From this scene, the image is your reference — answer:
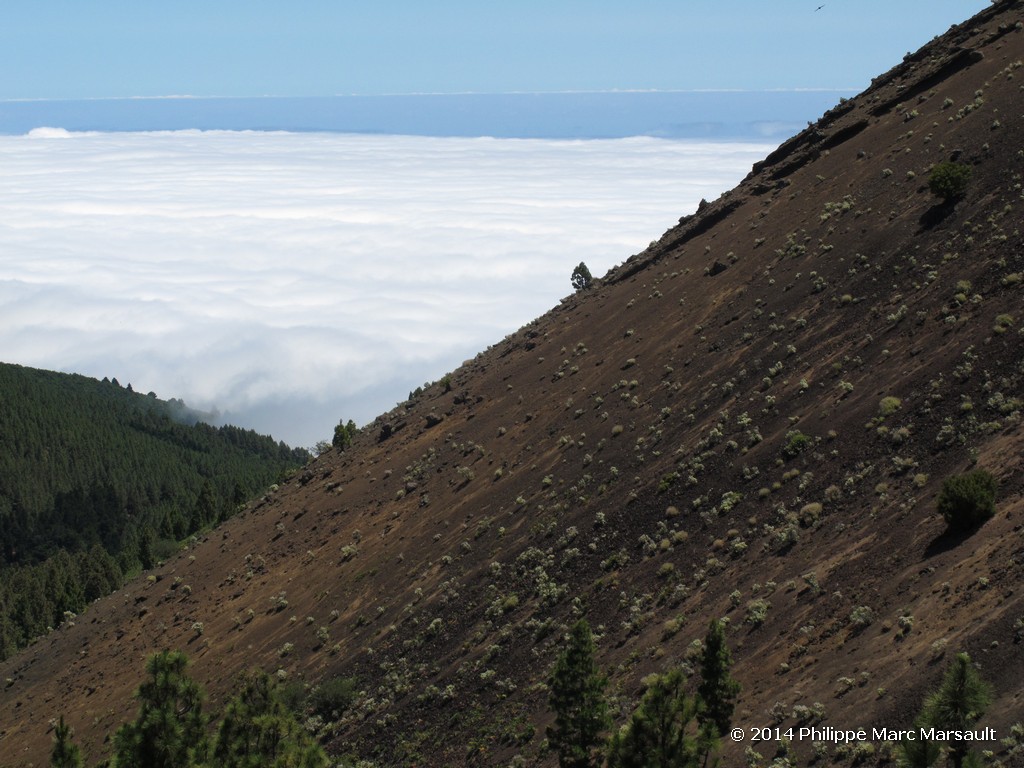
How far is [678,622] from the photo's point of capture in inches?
1093

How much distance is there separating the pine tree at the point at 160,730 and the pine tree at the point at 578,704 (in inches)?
293

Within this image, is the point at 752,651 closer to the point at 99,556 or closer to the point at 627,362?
the point at 627,362

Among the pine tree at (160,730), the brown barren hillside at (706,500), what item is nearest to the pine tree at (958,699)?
the brown barren hillside at (706,500)

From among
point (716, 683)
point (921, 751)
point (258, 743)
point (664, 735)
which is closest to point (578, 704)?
point (716, 683)

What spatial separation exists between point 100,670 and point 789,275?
31.7 m

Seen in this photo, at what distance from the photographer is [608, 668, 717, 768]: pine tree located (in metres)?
18.4

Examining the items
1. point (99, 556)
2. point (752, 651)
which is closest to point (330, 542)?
point (752, 651)

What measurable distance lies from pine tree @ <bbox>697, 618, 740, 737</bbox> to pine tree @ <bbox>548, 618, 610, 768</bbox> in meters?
2.29

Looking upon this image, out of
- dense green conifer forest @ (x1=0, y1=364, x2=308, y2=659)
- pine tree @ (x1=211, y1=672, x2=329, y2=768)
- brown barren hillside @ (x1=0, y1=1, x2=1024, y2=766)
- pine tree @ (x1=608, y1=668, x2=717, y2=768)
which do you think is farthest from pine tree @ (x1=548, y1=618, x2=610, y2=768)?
dense green conifer forest @ (x1=0, y1=364, x2=308, y2=659)

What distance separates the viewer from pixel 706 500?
33.1m

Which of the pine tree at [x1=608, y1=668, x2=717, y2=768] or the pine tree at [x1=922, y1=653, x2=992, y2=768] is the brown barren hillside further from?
the pine tree at [x1=608, y1=668, x2=717, y2=768]

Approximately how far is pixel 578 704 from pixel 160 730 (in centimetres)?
845

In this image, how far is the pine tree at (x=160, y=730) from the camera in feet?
75.4

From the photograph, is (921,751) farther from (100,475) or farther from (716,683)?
(100,475)
